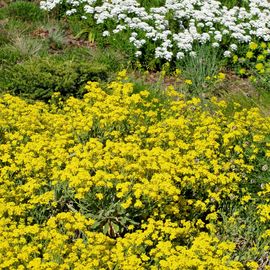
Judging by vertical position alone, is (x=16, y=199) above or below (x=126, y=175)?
below

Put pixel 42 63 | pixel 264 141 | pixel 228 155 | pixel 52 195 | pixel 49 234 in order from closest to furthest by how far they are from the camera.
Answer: pixel 49 234 < pixel 52 195 < pixel 228 155 < pixel 264 141 < pixel 42 63

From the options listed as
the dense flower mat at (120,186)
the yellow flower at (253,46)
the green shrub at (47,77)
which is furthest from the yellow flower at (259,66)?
the green shrub at (47,77)

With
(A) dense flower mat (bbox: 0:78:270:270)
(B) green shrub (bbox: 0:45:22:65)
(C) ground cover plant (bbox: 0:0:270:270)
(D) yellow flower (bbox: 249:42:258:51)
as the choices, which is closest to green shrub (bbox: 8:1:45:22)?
(C) ground cover plant (bbox: 0:0:270:270)

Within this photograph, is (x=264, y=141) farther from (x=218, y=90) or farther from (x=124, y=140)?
(x=218, y=90)

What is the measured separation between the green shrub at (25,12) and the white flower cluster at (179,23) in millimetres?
166

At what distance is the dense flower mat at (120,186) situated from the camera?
484 cm

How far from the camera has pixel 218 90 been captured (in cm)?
907

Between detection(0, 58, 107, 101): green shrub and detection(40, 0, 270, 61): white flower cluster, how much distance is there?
1.18 meters

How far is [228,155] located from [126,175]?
144 cm

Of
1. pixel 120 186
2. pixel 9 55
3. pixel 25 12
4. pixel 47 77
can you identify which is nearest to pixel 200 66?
pixel 47 77

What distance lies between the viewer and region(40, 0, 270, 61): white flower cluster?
31.2 ft

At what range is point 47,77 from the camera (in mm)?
8031

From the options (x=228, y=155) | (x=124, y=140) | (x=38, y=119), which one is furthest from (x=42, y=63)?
(x=228, y=155)

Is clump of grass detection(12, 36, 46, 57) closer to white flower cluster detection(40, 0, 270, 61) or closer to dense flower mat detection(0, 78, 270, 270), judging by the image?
white flower cluster detection(40, 0, 270, 61)
